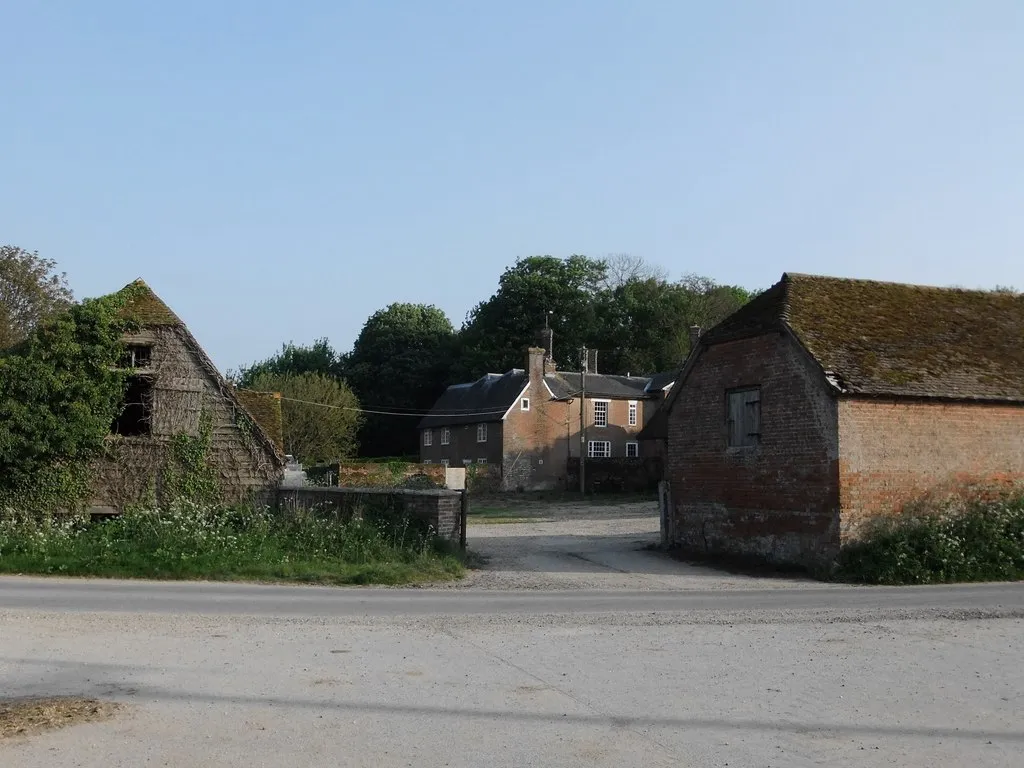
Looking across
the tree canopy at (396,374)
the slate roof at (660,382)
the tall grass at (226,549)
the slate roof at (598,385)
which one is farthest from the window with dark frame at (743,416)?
the tree canopy at (396,374)

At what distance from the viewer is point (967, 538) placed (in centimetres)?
2116

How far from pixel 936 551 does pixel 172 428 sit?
59.9 ft

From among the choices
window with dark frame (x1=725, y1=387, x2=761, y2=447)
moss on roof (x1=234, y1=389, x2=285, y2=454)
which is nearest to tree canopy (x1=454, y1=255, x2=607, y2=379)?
moss on roof (x1=234, y1=389, x2=285, y2=454)

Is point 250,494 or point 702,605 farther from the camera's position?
point 250,494

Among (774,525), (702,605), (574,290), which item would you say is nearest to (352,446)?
(574,290)

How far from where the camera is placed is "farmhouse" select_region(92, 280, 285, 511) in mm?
24812

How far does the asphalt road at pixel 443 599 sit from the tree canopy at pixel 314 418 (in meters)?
47.6

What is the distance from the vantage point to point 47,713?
8195 millimetres

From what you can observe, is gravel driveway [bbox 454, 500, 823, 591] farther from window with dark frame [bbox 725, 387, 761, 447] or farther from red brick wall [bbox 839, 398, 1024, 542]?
window with dark frame [bbox 725, 387, 761, 447]

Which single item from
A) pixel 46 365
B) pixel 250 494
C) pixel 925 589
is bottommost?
pixel 925 589

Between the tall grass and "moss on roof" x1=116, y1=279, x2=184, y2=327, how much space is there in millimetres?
5181

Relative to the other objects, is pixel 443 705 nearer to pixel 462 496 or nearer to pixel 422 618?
pixel 422 618

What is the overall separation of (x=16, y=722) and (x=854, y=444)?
17.5 metres

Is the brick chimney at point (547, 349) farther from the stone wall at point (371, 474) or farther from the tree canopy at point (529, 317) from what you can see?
Answer: the stone wall at point (371, 474)
